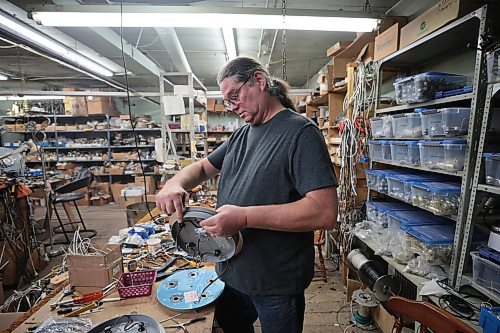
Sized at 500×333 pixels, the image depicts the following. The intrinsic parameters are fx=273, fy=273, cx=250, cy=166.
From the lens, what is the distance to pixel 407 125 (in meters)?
1.83

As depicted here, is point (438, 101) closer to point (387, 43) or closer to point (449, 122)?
point (449, 122)

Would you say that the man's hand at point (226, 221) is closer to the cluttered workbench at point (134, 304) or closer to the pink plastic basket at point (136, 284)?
the cluttered workbench at point (134, 304)

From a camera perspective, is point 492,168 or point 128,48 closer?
point 492,168

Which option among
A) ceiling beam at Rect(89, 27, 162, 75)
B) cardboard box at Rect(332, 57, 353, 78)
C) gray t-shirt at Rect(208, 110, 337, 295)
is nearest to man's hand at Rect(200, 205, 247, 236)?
gray t-shirt at Rect(208, 110, 337, 295)

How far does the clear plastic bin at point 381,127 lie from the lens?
2.04 metres

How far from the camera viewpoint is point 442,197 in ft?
4.98

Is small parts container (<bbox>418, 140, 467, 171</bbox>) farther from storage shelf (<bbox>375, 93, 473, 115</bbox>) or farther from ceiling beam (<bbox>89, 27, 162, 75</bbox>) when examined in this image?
ceiling beam (<bbox>89, 27, 162, 75</bbox>)

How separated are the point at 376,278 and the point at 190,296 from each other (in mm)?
1410

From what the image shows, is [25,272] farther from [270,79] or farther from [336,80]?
[336,80]

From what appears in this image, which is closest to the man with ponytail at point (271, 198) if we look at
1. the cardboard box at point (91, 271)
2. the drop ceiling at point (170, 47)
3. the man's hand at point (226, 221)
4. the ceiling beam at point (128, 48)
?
the man's hand at point (226, 221)

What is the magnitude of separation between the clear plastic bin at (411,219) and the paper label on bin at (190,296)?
4.50 feet

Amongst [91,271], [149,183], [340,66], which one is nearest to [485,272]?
[91,271]

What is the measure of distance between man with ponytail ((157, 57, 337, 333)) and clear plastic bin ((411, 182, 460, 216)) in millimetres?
975

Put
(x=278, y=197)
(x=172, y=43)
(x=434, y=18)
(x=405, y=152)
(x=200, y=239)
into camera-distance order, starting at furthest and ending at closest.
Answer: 1. (x=172, y=43)
2. (x=405, y=152)
3. (x=434, y=18)
4. (x=200, y=239)
5. (x=278, y=197)
